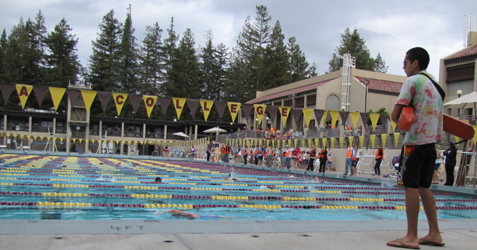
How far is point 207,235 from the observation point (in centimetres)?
366

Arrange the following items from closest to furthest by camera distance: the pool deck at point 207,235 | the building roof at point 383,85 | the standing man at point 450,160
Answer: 1. the pool deck at point 207,235
2. the standing man at point 450,160
3. the building roof at point 383,85

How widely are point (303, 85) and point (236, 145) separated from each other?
13.1m

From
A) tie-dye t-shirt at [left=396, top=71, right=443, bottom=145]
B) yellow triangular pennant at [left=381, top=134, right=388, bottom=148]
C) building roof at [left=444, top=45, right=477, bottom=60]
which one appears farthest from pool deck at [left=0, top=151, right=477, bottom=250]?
building roof at [left=444, top=45, right=477, bottom=60]

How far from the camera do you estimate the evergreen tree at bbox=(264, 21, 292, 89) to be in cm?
6009

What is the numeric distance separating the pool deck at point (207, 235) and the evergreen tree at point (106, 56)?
60.1 m

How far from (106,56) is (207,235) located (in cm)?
6348

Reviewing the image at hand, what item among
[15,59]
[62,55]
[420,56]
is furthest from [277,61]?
[420,56]

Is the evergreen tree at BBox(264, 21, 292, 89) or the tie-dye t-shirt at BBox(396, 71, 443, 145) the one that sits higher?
the evergreen tree at BBox(264, 21, 292, 89)

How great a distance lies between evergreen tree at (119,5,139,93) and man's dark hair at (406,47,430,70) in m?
59.4

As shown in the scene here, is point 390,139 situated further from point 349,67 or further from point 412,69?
point 349,67

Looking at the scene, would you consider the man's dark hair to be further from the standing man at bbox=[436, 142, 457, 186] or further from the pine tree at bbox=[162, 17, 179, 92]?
the pine tree at bbox=[162, 17, 179, 92]

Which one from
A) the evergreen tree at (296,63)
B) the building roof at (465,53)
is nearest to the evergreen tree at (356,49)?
the evergreen tree at (296,63)

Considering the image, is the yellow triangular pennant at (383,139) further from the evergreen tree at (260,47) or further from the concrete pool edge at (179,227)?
the evergreen tree at (260,47)

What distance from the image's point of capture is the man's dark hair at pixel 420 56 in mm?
3784
